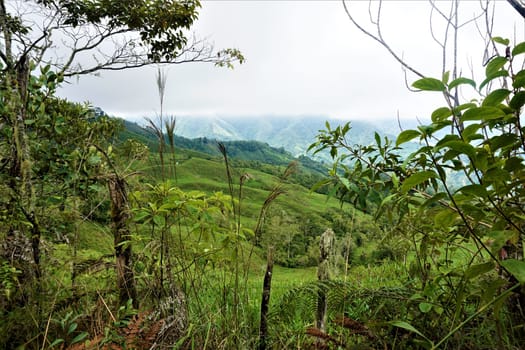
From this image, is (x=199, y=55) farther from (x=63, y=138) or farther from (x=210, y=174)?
(x=210, y=174)

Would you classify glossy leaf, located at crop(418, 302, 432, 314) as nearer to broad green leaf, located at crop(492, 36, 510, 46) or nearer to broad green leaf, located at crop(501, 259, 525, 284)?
broad green leaf, located at crop(501, 259, 525, 284)

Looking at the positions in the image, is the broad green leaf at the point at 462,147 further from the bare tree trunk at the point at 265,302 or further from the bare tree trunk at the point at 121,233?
the bare tree trunk at the point at 121,233

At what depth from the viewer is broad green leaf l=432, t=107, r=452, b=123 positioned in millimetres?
1038

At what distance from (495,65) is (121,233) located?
232cm

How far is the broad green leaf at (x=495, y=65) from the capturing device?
0.94 meters

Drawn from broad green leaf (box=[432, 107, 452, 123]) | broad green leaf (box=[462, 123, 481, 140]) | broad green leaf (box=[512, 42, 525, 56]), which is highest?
broad green leaf (box=[512, 42, 525, 56])

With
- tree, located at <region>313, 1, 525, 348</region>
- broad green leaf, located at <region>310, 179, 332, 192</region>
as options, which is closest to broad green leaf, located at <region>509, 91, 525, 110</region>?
tree, located at <region>313, 1, 525, 348</region>

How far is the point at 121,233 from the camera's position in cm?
235

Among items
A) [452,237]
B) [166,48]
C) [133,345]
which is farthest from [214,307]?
[166,48]

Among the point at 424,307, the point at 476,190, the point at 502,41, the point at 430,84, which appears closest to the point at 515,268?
the point at 476,190

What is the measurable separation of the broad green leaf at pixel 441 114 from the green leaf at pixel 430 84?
10cm

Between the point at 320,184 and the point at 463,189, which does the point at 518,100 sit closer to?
the point at 463,189

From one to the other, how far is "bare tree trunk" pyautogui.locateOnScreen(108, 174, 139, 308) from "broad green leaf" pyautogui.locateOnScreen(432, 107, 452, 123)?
1.95 m

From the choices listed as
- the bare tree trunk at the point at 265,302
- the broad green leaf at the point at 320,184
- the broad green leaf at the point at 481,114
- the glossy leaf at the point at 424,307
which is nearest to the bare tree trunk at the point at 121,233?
the bare tree trunk at the point at 265,302
